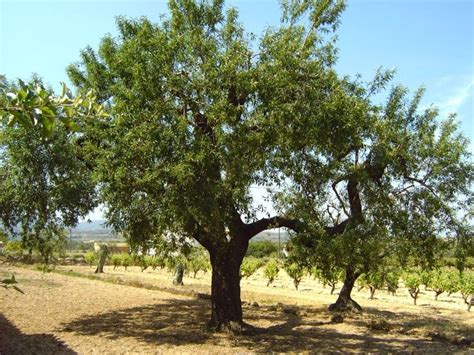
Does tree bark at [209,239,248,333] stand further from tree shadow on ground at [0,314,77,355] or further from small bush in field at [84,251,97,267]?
small bush in field at [84,251,97,267]

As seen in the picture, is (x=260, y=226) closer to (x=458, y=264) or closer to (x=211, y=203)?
(x=211, y=203)

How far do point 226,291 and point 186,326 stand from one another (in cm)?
177

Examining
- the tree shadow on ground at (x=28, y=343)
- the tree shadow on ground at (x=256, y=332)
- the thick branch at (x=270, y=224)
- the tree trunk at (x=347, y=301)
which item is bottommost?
the tree shadow on ground at (x=28, y=343)

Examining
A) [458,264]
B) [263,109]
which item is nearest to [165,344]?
[263,109]

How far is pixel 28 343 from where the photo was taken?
10164mm

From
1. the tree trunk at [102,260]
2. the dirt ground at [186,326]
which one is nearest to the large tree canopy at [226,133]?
the dirt ground at [186,326]

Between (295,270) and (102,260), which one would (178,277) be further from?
(295,270)

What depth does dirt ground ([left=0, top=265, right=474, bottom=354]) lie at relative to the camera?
10469mm

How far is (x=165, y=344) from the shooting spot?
10.5 metres

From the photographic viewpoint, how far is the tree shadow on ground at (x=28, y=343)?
375 inches

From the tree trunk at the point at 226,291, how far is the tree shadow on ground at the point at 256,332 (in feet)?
1.46

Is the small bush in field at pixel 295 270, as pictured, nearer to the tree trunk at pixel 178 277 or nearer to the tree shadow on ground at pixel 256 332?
A: the tree shadow on ground at pixel 256 332

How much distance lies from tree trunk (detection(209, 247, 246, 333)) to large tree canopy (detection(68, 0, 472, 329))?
0.24 feet

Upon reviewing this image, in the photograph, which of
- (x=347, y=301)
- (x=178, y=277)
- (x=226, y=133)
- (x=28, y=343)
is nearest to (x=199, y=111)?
(x=226, y=133)
